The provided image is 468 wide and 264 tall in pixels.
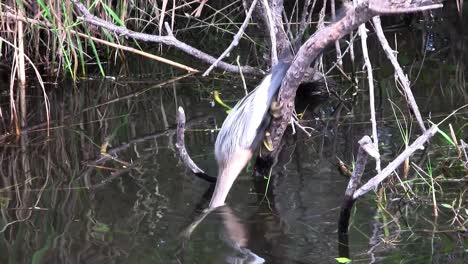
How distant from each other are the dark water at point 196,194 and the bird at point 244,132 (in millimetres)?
93

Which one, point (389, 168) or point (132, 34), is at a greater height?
point (132, 34)

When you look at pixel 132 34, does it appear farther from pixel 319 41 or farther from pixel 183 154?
pixel 319 41

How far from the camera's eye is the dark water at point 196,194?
2.60 metres

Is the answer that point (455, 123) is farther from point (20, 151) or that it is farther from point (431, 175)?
point (20, 151)

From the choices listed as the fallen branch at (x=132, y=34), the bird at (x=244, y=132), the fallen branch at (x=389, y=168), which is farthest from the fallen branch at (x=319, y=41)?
the fallen branch at (x=132, y=34)

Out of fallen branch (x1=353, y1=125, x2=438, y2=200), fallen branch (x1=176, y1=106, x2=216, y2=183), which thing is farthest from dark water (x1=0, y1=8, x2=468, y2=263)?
fallen branch (x1=353, y1=125, x2=438, y2=200)

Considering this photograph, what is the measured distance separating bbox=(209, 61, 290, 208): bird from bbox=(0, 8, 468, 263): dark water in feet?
0.30

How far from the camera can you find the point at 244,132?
3.04m

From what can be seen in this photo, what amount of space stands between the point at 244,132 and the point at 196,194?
33 cm

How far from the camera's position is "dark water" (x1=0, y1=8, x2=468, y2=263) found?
102 inches

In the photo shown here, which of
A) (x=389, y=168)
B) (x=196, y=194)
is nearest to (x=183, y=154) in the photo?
(x=196, y=194)

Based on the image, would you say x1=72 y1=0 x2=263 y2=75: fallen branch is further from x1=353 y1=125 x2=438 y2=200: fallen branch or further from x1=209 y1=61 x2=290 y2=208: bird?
x1=353 y1=125 x2=438 y2=200: fallen branch

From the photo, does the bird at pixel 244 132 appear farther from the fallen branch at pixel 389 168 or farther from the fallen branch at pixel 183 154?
the fallen branch at pixel 389 168

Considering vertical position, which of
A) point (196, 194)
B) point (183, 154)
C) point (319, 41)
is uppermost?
point (319, 41)
